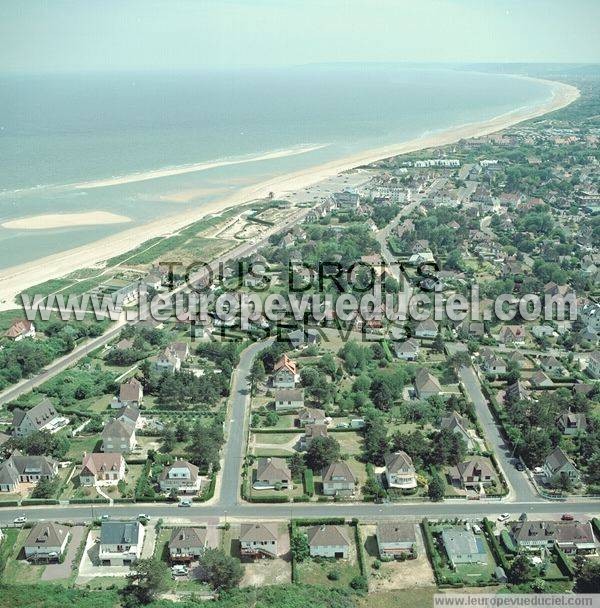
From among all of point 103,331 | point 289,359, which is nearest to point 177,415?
point 289,359

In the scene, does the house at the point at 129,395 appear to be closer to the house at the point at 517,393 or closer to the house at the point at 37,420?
the house at the point at 37,420

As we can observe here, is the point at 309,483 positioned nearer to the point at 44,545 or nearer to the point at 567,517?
the point at 567,517

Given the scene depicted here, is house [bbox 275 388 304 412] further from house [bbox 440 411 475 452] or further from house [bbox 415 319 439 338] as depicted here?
house [bbox 415 319 439 338]

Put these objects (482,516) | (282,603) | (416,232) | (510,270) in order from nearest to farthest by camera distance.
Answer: (282,603)
(482,516)
(510,270)
(416,232)

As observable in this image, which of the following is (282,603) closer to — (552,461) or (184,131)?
(552,461)

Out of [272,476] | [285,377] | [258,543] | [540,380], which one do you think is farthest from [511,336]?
[258,543]

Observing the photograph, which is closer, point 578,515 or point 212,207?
point 578,515

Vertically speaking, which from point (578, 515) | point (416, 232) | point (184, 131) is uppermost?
point (184, 131)

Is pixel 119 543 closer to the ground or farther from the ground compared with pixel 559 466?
farther from the ground
